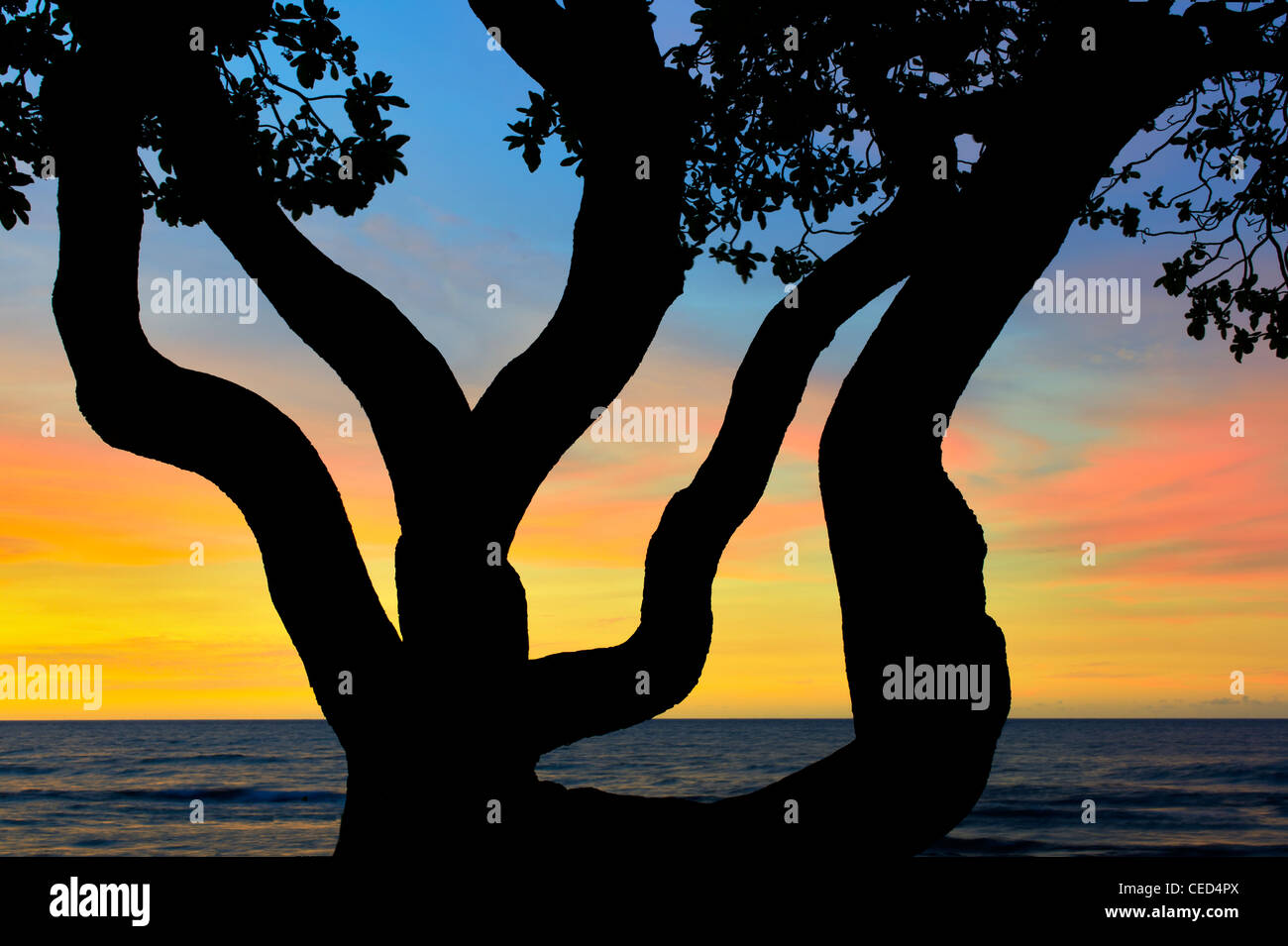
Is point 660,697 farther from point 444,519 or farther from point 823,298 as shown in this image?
point 823,298

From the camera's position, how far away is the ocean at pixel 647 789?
28.2 m

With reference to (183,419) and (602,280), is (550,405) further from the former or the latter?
(183,419)

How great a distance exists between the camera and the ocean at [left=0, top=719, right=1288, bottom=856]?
2823cm

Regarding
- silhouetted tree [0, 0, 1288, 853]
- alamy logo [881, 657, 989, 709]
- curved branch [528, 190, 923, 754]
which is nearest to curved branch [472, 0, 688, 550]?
silhouetted tree [0, 0, 1288, 853]
